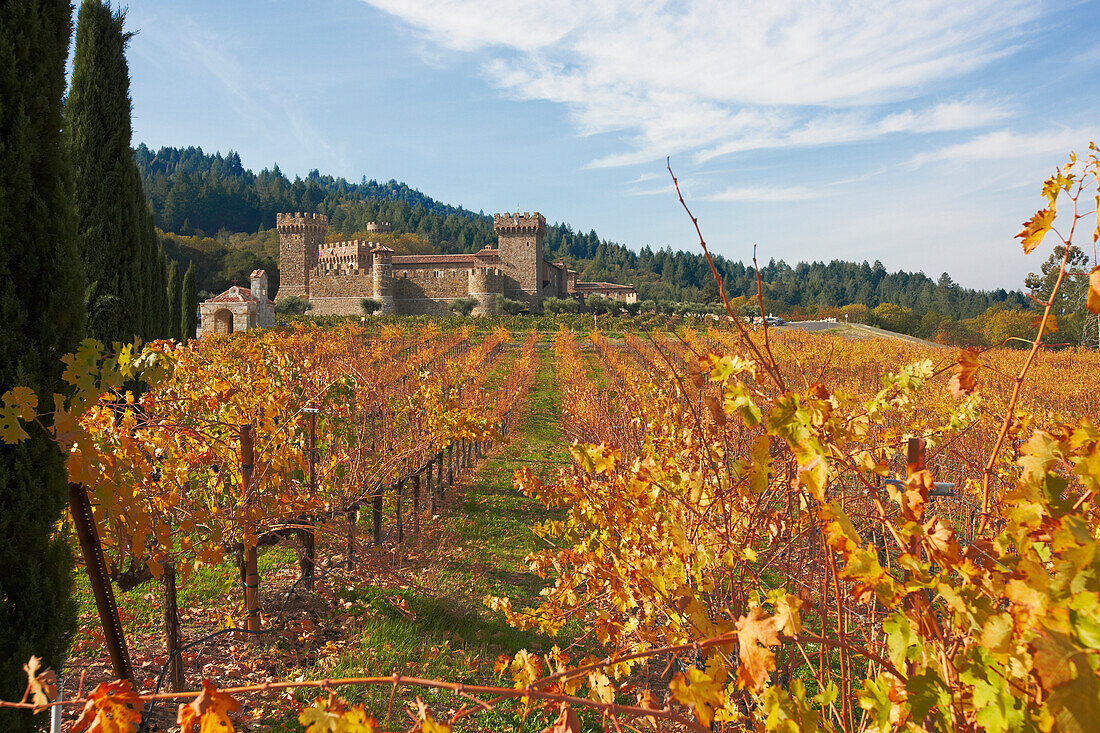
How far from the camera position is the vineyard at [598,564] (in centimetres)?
93

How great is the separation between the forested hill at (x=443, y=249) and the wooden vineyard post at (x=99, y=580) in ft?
167

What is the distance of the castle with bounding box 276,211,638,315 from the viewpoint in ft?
145

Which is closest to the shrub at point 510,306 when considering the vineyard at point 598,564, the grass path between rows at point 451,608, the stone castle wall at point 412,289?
the stone castle wall at point 412,289

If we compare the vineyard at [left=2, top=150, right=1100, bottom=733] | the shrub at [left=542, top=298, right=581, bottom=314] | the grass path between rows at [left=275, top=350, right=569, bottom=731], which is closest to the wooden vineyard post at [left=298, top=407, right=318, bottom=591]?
the vineyard at [left=2, top=150, right=1100, bottom=733]

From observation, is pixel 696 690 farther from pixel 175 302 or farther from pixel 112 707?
pixel 175 302

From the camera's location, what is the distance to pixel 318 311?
44.9 metres

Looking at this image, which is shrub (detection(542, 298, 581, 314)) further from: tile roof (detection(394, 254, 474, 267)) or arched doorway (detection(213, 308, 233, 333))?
arched doorway (detection(213, 308, 233, 333))

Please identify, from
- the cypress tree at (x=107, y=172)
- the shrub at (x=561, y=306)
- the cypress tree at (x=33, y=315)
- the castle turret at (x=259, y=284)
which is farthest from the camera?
the shrub at (x=561, y=306)

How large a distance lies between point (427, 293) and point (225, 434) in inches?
1688

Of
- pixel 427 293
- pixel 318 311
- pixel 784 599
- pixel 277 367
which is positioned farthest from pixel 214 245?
pixel 784 599

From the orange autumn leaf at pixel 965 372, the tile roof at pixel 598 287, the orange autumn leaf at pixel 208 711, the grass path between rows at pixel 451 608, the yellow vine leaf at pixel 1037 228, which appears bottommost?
the grass path between rows at pixel 451 608

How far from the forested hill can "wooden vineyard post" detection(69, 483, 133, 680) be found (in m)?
51.0

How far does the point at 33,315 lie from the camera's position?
279cm

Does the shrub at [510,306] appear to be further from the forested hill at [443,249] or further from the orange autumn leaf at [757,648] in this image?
the orange autumn leaf at [757,648]
